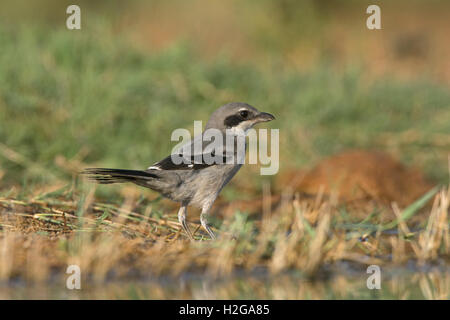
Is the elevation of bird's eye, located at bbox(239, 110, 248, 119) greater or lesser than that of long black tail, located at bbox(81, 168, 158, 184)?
greater

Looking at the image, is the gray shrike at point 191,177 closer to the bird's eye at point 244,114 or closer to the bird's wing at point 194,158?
the bird's wing at point 194,158

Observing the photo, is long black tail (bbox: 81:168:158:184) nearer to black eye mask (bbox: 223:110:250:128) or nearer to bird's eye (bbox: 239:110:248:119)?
black eye mask (bbox: 223:110:250:128)

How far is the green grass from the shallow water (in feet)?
11.8

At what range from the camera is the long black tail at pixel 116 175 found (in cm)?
482

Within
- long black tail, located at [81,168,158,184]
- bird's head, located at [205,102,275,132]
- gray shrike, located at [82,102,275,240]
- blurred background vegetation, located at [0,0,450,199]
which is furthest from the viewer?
blurred background vegetation, located at [0,0,450,199]

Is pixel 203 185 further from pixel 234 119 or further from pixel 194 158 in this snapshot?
pixel 234 119

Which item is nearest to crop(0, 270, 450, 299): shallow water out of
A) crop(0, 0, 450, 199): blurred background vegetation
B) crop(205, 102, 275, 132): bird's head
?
crop(205, 102, 275, 132): bird's head

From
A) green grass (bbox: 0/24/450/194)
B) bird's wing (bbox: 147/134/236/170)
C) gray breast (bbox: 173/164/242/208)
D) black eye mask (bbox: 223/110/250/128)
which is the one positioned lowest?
gray breast (bbox: 173/164/242/208)

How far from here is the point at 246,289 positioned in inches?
149

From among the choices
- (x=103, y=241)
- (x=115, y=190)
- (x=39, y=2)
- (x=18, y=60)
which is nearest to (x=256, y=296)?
(x=103, y=241)

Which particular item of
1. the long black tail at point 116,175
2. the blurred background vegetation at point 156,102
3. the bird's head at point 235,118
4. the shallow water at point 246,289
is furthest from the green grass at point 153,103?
the shallow water at point 246,289

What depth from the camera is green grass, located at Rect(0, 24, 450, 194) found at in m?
8.02

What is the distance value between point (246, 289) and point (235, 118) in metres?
2.32
